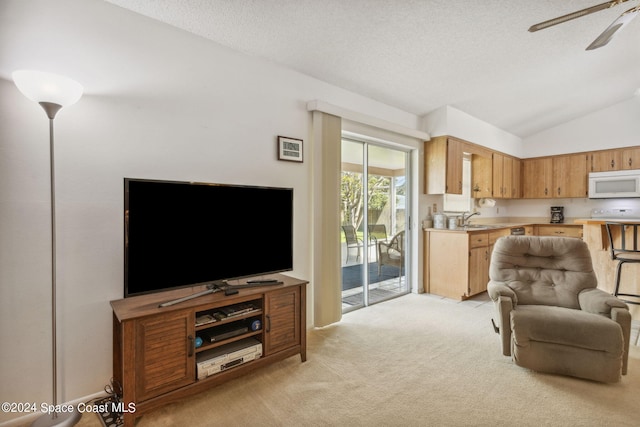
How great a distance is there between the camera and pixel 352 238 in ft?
12.2

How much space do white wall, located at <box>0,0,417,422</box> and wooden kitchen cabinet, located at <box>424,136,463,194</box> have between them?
2883 millimetres

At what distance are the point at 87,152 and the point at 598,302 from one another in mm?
3647

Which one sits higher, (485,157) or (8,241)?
(485,157)

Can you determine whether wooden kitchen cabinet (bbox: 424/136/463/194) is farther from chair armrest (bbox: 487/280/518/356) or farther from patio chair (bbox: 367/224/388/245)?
chair armrest (bbox: 487/280/518/356)

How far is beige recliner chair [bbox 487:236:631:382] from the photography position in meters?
2.06

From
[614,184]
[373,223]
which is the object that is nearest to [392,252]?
[373,223]

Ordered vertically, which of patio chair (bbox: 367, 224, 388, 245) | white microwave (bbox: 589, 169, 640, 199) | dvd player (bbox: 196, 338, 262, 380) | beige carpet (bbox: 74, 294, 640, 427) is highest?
white microwave (bbox: 589, 169, 640, 199)

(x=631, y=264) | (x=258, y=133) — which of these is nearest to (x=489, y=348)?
(x=631, y=264)

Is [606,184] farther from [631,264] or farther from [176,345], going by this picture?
[176,345]

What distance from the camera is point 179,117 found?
2271 millimetres

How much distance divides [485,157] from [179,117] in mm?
4760

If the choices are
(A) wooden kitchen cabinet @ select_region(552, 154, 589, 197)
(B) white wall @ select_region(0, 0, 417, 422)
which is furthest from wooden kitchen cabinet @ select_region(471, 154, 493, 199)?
(B) white wall @ select_region(0, 0, 417, 422)

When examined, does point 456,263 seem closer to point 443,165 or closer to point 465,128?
point 443,165

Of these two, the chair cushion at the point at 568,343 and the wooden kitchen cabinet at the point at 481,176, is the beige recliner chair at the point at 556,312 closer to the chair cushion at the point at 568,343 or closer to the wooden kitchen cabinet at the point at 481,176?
the chair cushion at the point at 568,343
